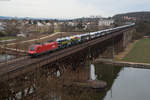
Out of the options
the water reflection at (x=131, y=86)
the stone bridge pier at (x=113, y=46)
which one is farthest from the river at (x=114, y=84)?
the stone bridge pier at (x=113, y=46)

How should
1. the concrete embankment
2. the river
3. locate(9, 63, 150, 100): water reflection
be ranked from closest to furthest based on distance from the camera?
locate(9, 63, 150, 100): water reflection → the river → the concrete embankment

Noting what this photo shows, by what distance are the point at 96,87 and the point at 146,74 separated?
1474cm

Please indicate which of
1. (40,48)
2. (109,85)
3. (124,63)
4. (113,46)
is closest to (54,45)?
(40,48)

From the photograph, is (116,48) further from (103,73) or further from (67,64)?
(67,64)

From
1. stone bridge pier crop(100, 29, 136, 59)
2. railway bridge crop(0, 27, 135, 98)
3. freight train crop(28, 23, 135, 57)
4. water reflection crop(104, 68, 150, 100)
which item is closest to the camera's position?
railway bridge crop(0, 27, 135, 98)

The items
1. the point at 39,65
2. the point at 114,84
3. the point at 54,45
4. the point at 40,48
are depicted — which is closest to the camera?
the point at 39,65

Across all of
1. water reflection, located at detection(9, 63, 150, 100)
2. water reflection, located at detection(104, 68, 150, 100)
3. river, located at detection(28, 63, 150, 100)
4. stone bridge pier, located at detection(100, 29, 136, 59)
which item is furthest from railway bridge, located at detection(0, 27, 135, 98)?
stone bridge pier, located at detection(100, 29, 136, 59)

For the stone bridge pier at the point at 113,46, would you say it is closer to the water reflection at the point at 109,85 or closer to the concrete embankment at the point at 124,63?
the concrete embankment at the point at 124,63

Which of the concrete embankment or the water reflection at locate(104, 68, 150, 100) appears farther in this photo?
the concrete embankment

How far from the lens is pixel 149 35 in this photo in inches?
3841

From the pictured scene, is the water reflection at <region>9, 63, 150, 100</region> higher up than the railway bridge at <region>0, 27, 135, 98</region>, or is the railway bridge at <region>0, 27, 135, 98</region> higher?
the railway bridge at <region>0, 27, 135, 98</region>

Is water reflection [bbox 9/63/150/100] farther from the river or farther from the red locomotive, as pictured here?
the red locomotive

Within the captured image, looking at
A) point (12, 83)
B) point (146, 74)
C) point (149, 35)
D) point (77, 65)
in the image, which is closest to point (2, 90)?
point (12, 83)

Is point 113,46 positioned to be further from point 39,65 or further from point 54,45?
point 39,65
